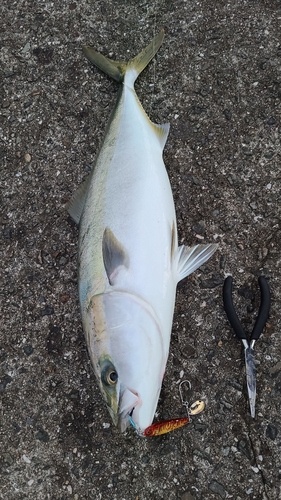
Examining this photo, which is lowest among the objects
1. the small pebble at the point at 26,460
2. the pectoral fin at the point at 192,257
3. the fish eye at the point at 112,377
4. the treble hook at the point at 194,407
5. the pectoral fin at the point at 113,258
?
the treble hook at the point at 194,407

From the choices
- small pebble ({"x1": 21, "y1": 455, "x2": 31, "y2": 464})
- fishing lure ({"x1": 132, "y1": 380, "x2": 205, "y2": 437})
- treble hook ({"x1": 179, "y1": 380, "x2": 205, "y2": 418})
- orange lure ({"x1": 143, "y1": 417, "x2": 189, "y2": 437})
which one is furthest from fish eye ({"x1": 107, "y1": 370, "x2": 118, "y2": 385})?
small pebble ({"x1": 21, "y1": 455, "x2": 31, "y2": 464})

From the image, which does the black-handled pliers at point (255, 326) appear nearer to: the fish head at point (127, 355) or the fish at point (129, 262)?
the fish at point (129, 262)

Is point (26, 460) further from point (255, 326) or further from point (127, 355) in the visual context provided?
point (255, 326)

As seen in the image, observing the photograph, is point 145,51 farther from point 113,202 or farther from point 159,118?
point 113,202

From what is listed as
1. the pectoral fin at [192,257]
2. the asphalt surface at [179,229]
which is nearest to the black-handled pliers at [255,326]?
the asphalt surface at [179,229]

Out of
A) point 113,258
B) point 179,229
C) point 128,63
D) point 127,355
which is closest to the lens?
point 127,355

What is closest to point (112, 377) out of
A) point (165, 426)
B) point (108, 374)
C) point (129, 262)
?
point (108, 374)

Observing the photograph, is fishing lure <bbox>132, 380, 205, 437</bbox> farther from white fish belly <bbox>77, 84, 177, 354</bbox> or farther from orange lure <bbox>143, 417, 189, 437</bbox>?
white fish belly <bbox>77, 84, 177, 354</bbox>
